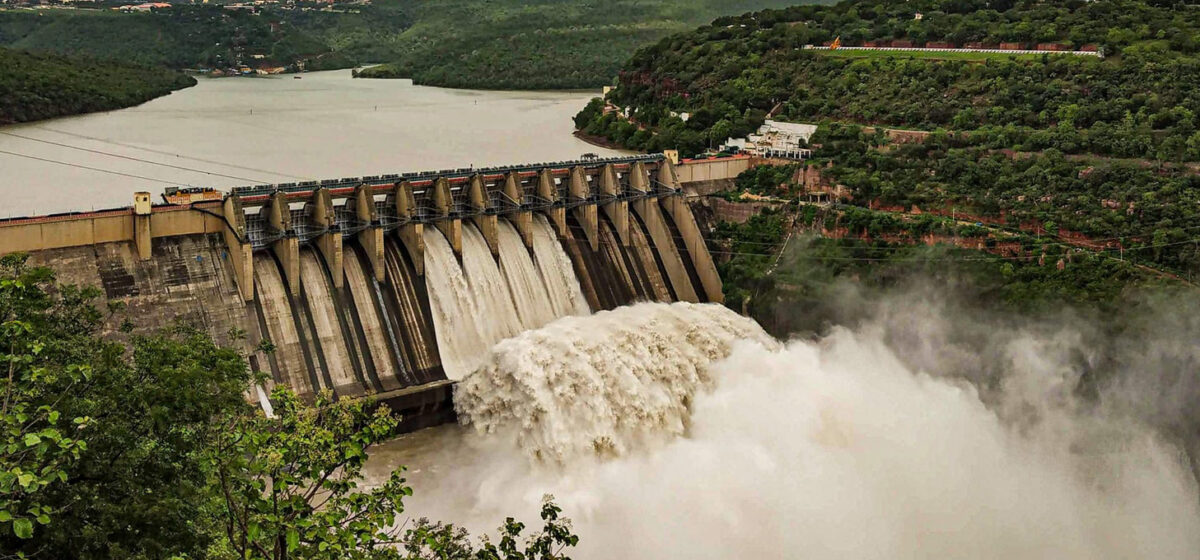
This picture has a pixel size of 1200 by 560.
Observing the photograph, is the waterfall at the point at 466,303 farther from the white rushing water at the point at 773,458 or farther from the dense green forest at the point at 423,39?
the dense green forest at the point at 423,39

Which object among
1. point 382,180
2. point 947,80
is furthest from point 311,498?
point 947,80

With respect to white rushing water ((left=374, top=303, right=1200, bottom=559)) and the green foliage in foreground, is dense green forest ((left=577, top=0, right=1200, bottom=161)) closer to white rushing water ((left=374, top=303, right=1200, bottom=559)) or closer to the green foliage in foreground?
white rushing water ((left=374, top=303, right=1200, bottom=559))

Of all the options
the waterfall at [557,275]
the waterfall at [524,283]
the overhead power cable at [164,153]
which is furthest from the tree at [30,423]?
the overhead power cable at [164,153]

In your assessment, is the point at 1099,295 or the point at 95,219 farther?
the point at 1099,295

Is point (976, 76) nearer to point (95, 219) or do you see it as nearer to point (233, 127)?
point (95, 219)

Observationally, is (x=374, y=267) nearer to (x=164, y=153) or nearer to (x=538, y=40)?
(x=164, y=153)

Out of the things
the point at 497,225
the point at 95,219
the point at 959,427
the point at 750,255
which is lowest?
the point at 959,427

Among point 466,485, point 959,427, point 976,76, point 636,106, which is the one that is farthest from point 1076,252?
point 636,106

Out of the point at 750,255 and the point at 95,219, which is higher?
the point at 95,219
